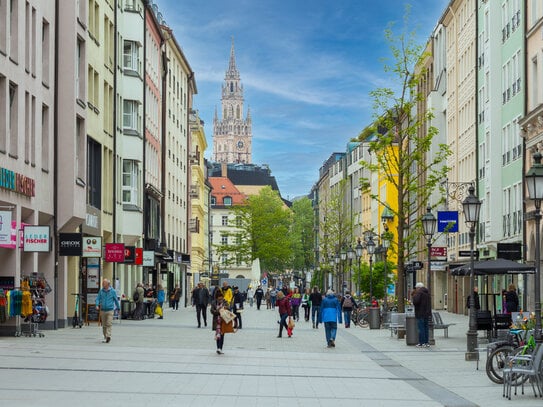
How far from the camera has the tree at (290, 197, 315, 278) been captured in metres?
185

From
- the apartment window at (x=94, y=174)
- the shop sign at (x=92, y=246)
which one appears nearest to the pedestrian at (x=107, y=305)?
the shop sign at (x=92, y=246)

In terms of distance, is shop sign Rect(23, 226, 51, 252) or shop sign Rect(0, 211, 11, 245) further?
shop sign Rect(23, 226, 51, 252)

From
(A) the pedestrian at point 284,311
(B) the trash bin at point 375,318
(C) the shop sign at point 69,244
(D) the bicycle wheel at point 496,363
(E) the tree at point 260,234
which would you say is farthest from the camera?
(E) the tree at point 260,234

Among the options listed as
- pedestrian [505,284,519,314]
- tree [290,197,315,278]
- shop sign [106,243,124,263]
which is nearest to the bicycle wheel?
pedestrian [505,284,519,314]

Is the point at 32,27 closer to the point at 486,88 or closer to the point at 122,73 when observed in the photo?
the point at 122,73

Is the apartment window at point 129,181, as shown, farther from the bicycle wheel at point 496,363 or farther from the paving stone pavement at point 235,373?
the bicycle wheel at point 496,363

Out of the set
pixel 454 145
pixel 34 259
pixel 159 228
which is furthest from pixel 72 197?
pixel 454 145

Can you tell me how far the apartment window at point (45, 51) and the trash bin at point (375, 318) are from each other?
56.8ft

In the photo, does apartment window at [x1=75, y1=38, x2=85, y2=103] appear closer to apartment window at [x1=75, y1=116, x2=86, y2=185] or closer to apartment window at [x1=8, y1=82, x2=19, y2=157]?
apartment window at [x1=75, y1=116, x2=86, y2=185]

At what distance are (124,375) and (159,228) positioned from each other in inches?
2289

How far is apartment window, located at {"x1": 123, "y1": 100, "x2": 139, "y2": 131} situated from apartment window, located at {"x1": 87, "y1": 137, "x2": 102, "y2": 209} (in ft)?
35.8

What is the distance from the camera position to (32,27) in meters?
38.8

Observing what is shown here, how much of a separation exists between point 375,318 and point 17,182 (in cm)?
1973

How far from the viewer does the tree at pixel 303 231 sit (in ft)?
607
